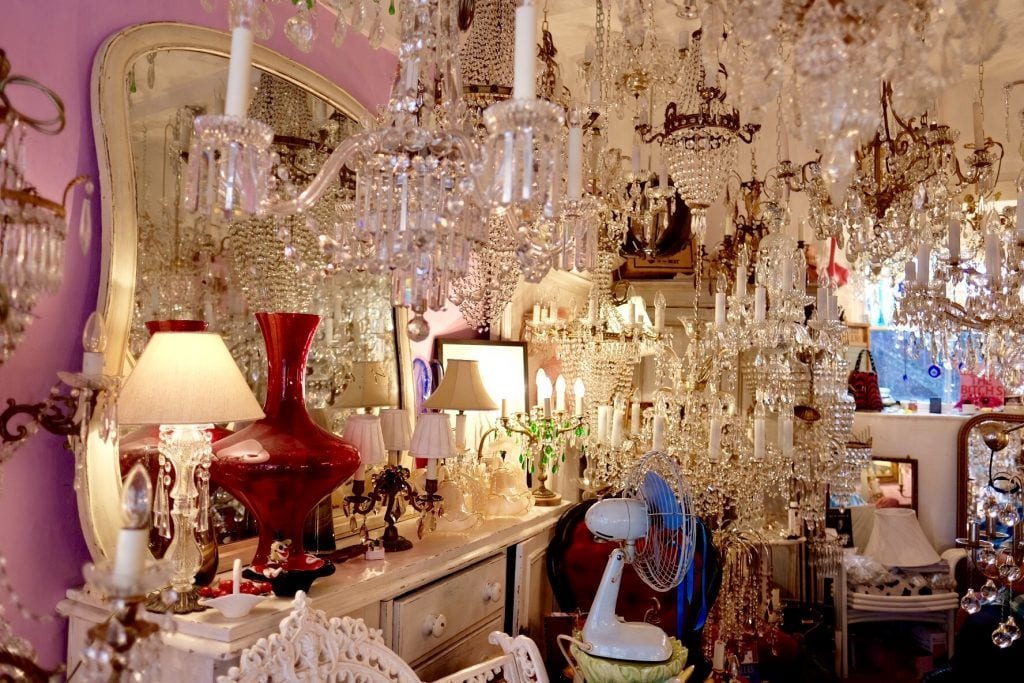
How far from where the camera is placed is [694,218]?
302 centimetres

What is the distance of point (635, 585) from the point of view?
11.5 feet

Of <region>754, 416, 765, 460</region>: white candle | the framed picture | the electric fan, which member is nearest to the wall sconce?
the electric fan

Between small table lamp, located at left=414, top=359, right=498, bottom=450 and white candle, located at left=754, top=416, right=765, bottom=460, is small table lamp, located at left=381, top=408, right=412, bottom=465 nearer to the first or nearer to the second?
small table lamp, located at left=414, top=359, right=498, bottom=450

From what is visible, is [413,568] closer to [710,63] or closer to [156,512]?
[156,512]

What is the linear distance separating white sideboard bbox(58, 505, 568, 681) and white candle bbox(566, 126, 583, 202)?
114 cm

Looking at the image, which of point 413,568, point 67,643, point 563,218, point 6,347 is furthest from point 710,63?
point 67,643

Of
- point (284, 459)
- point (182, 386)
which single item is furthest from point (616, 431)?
point (182, 386)

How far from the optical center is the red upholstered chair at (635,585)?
2954 millimetres

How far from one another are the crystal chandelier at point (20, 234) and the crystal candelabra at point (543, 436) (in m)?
2.44

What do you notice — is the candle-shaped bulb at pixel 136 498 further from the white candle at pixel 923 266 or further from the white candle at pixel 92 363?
the white candle at pixel 923 266

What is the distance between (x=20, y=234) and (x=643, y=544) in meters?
2.01

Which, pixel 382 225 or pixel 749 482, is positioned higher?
pixel 382 225

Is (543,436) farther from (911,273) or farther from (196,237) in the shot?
(196,237)

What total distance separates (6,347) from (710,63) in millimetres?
1400
